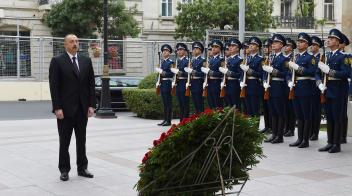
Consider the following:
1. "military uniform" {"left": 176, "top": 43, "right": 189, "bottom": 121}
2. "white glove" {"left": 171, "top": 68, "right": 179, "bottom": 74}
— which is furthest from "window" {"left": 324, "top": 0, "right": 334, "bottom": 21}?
"white glove" {"left": 171, "top": 68, "right": 179, "bottom": 74}

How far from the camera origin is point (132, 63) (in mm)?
27266

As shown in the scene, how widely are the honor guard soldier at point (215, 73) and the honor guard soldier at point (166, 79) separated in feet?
4.80

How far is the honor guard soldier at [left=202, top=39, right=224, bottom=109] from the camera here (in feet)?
44.2

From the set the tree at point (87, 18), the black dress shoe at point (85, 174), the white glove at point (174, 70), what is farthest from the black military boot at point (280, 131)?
the tree at point (87, 18)

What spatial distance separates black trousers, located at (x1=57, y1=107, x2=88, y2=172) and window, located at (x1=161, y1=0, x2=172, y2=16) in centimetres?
3130

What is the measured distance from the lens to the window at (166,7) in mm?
39156

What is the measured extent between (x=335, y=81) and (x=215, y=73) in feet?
12.0

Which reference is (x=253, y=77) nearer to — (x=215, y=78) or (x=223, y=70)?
(x=223, y=70)

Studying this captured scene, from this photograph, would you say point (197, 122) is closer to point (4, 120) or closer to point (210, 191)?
point (210, 191)

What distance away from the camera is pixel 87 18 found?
104 ft

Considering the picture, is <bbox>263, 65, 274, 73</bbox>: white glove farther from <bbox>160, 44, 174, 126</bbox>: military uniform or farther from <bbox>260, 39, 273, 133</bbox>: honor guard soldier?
<bbox>160, 44, 174, 126</bbox>: military uniform

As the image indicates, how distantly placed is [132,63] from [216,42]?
45.8ft

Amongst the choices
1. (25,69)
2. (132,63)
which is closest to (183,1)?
(132,63)

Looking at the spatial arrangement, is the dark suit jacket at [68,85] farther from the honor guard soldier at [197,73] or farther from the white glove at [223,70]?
the honor guard soldier at [197,73]
